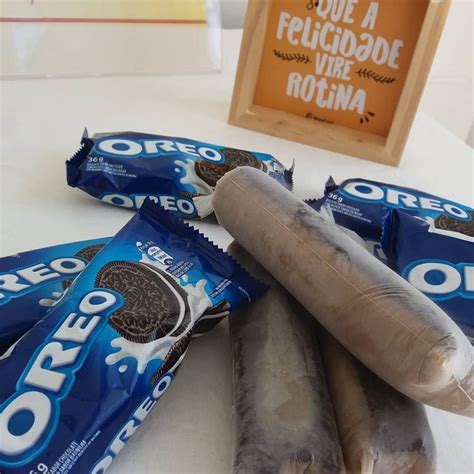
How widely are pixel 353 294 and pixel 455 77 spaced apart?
1.61 meters

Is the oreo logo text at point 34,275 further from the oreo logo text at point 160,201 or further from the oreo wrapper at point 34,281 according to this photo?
the oreo logo text at point 160,201

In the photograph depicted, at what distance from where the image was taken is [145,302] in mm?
484

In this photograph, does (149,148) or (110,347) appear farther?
(149,148)

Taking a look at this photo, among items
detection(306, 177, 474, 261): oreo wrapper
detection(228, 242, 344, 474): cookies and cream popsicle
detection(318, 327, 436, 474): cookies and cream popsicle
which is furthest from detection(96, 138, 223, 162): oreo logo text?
detection(318, 327, 436, 474): cookies and cream popsicle

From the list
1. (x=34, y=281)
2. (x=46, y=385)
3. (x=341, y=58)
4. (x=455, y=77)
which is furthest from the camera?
(x=455, y=77)

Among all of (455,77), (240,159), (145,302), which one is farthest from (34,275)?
(455,77)

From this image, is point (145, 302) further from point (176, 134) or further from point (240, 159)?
point (176, 134)

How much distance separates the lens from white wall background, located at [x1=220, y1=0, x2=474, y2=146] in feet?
5.76

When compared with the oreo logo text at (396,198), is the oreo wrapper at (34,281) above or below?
below

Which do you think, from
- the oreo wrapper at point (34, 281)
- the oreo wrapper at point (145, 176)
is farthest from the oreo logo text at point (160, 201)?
the oreo wrapper at point (34, 281)

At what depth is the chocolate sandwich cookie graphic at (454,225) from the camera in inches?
26.2

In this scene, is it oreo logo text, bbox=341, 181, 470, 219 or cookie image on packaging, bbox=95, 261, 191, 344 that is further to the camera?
oreo logo text, bbox=341, 181, 470, 219

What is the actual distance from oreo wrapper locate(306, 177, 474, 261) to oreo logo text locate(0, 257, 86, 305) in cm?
28

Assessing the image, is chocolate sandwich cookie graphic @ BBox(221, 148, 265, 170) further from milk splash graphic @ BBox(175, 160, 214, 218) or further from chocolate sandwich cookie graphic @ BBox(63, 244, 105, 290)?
chocolate sandwich cookie graphic @ BBox(63, 244, 105, 290)
